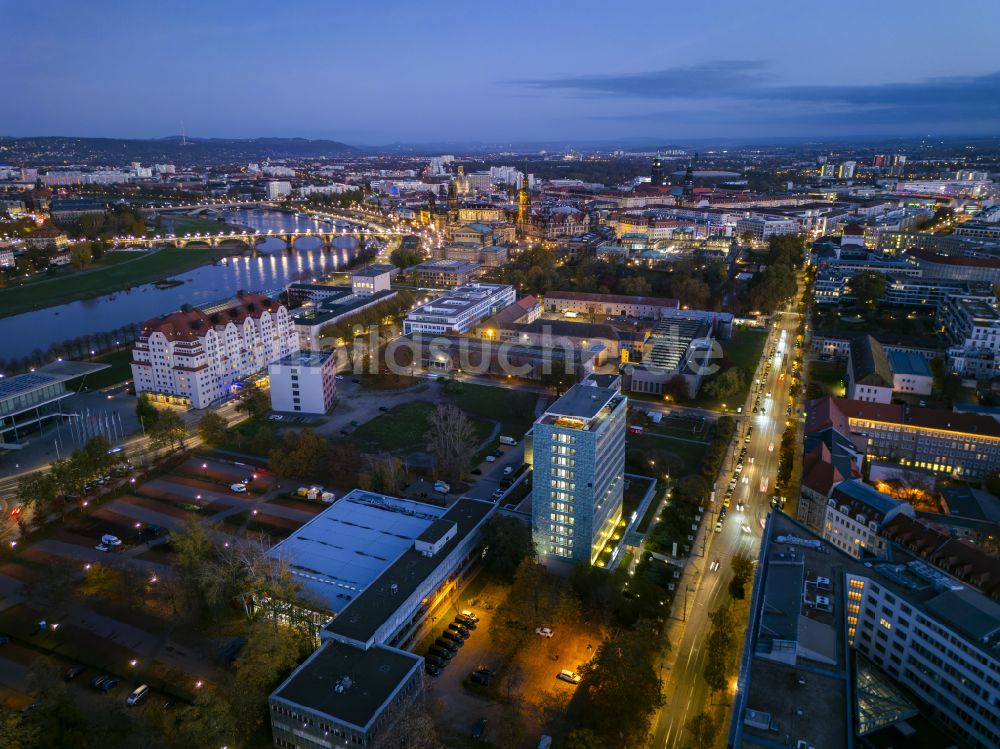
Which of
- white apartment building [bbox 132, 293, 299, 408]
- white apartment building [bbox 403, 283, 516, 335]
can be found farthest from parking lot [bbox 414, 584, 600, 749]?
white apartment building [bbox 403, 283, 516, 335]

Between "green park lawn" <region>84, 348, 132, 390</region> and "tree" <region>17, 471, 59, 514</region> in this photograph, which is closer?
"tree" <region>17, 471, 59, 514</region>

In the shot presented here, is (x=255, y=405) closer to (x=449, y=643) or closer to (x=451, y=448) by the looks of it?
(x=451, y=448)

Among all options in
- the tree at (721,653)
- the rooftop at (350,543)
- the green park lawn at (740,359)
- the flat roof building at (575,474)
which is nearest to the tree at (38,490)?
the rooftop at (350,543)

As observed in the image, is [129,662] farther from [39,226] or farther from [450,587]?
[39,226]

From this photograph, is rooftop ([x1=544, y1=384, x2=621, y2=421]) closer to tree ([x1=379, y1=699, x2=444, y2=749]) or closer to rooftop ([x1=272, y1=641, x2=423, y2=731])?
rooftop ([x1=272, y1=641, x2=423, y2=731])

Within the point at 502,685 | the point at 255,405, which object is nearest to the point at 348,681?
the point at 502,685

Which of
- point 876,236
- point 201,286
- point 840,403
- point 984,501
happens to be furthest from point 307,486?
point 876,236
